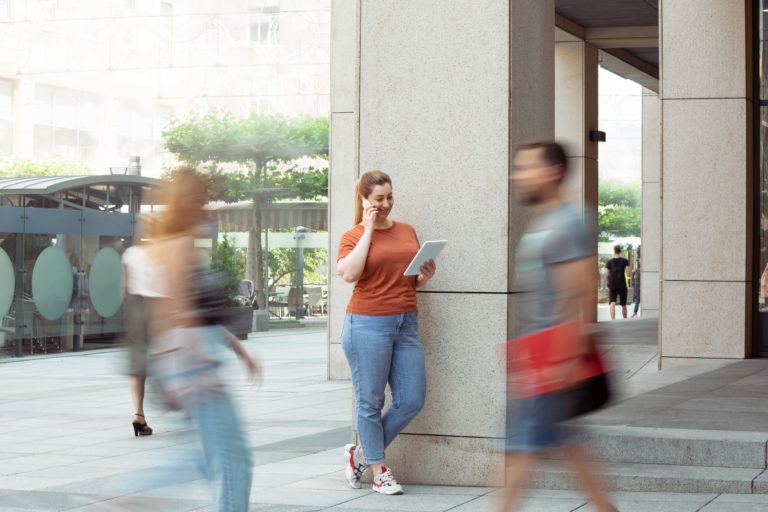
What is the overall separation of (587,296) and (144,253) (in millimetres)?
1850

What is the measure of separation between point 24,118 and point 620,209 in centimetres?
3030

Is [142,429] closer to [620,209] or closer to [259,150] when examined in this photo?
[259,150]

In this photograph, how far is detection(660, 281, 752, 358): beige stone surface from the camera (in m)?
13.8

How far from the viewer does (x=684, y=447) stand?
727cm

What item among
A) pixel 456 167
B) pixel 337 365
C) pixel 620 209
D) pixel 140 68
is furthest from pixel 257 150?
pixel 620 209

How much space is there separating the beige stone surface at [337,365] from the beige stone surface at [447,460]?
26.5 feet

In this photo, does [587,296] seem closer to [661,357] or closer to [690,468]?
[690,468]

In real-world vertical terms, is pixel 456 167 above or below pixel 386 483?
above

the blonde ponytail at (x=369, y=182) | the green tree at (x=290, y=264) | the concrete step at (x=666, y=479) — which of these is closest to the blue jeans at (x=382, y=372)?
the blonde ponytail at (x=369, y=182)

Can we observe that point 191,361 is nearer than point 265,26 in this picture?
Yes

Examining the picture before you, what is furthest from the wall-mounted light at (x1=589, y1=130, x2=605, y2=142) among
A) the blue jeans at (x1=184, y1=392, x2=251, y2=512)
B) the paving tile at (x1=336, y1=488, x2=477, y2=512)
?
the blue jeans at (x1=184, y1=392, x2=251, y2=512)

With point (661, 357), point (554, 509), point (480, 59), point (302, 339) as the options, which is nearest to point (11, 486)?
point (554, 509)

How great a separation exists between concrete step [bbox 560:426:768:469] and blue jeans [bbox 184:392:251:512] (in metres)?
2.76

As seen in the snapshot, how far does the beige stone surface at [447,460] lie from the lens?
7219mm
